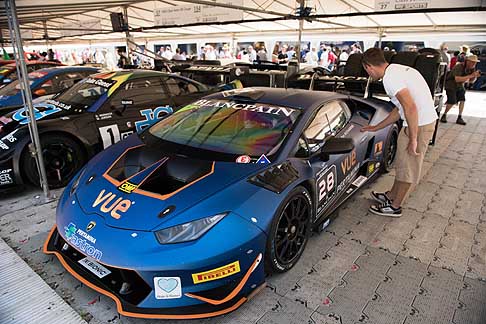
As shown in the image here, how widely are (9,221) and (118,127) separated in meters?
1.52

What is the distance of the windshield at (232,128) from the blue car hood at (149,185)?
0.22m

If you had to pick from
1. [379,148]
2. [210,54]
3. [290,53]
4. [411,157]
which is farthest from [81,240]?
[210,54]

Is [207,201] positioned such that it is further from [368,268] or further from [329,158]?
[368,268]

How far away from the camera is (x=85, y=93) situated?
13.9ft

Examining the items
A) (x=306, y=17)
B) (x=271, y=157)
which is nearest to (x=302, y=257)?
(x=271, y=157)

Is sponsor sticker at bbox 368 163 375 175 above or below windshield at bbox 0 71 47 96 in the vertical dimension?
below

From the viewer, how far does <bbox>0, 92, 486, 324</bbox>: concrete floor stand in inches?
79.2

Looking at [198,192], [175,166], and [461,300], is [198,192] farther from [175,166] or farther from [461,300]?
[461,300]

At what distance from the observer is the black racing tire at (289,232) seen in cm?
208

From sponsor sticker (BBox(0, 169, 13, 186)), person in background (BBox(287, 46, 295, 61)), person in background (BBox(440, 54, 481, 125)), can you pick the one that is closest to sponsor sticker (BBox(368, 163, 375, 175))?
sponsor sticker (BBox(0, 169, 13, 186))

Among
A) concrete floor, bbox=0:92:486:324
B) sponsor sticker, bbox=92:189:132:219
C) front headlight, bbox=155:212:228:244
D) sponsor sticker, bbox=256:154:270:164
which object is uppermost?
sponsor sticker, bbox=256:154:270:164

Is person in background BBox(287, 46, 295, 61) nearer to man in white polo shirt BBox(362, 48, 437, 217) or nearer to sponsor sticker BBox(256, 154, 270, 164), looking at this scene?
man in white polo shirt BBox(362, 48, 437, 217)

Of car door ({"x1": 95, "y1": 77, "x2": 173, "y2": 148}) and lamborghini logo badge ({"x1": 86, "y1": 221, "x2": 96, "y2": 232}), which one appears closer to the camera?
lamborghini logo badge ({"x1": 86, "y1": 221, "x2": 96, "y2": 232})

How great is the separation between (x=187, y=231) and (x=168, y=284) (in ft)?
0.92
